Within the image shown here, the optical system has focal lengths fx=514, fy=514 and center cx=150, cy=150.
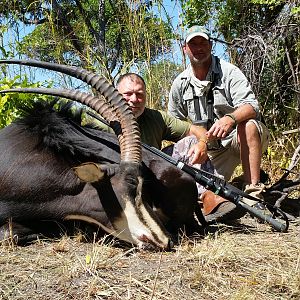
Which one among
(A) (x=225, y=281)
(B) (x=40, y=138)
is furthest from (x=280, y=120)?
(A) (x=225, y=281)

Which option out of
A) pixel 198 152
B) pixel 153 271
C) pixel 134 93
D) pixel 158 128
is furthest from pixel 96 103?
pixel 153 271

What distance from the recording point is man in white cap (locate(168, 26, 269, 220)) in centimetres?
494

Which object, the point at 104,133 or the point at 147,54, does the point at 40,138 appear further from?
the point at 147,54

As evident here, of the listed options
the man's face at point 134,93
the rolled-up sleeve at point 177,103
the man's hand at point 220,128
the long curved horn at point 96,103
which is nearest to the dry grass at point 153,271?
the long curved horn at point 96,103

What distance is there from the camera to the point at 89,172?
350 centimetres

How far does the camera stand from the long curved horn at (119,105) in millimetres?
3645

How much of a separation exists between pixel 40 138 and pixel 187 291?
72.3 inches

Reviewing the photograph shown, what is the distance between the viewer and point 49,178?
3660 mm

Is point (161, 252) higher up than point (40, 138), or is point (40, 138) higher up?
point (40, 138)

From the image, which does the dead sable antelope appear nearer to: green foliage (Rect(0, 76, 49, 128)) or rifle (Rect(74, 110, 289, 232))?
rifle (Rect(74, 110, 289, 232))

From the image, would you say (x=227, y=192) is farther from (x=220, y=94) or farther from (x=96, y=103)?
(x=220, y=94)

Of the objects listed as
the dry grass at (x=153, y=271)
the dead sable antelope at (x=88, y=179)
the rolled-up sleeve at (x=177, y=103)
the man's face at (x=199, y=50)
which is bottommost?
the dry grass at (x=153, y=271)

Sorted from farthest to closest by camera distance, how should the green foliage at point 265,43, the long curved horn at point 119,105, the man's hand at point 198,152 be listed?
1. the green foliage at point 265,43
2. the man's hand at point 198,152
3. the long curved horn at point 119,105

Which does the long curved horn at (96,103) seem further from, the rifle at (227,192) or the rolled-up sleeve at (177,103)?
the rolled-up sleeve at (177,103)
